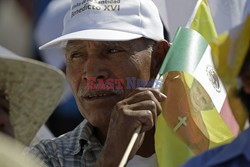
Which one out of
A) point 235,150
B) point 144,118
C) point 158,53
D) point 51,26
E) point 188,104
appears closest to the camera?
point 235,150

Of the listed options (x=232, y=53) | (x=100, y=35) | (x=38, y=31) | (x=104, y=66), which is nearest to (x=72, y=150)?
(x=104, y=66)

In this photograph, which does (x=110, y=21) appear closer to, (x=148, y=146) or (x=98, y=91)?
(x=98, y=91)

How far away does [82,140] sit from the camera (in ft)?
12.7

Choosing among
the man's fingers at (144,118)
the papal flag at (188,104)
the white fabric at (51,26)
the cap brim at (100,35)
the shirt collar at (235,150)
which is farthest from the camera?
the white fabric at (51,26)

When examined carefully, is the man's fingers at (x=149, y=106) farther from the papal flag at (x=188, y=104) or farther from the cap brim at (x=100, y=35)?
the cap brim at (x=100, y=35)

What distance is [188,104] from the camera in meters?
3.70

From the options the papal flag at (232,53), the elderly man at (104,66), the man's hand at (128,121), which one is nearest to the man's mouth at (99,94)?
the elderly man at (104,66)

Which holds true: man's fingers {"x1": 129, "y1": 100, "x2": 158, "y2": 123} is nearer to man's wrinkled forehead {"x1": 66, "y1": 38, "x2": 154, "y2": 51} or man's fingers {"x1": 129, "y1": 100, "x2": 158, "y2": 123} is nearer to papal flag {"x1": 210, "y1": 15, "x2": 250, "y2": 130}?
man's wrinkled forehead {"x1": 66, "y1": 38, "x2": 154, "y2": 51}

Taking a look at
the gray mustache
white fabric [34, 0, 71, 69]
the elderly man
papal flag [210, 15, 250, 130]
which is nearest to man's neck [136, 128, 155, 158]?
the elderly man

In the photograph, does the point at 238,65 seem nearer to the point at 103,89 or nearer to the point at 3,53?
the point at 3,53

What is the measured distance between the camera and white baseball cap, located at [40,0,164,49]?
3.79m

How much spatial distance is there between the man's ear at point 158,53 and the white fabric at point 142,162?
41 cm

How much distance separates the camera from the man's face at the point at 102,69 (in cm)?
375

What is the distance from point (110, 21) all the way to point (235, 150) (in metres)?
1.42
